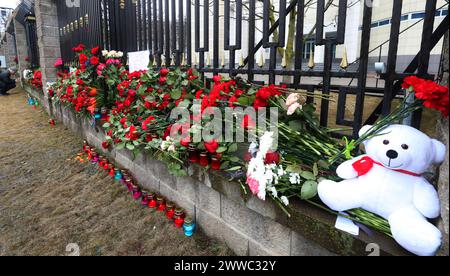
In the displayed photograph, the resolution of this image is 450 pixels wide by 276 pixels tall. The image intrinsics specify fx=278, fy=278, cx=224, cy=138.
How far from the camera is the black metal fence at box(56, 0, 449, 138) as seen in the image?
1.61 m

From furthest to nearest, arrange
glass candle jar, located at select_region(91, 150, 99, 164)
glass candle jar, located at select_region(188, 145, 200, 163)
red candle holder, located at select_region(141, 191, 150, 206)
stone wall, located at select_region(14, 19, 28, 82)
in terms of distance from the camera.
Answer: stone wall, located at select_region(14, 19, 28, 82), glass candle jar, located at select_region(91, 150, 99, 164), red candle holder, located at select_region(141, 191, 150, 206), glass candle jar, located at select_region(188, 145, 200, 163)

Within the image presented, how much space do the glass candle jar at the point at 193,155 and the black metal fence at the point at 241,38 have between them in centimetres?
83

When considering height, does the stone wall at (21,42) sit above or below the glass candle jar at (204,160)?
above

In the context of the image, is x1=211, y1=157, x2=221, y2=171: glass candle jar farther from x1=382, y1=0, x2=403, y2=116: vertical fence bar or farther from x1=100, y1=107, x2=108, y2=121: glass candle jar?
x1=100, y1=107, x2=108, y2=121: glass candle jar

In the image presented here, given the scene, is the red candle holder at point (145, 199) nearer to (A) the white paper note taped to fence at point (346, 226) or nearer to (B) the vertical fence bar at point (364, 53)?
(A) the white paper note taped to fence at point (346, 226)

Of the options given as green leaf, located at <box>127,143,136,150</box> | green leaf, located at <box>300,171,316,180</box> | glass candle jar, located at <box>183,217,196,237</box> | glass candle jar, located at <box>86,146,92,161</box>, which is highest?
green leaf, located at <box>300,171,316,180</box>

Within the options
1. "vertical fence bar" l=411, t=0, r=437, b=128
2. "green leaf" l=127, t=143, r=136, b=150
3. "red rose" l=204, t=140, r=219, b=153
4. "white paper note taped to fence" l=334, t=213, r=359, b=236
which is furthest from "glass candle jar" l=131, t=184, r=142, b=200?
"vertical fence bar" l=411, t=0, r=437, b=128

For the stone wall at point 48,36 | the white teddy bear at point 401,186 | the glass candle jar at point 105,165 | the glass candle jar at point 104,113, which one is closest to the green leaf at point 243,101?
the white teddy bear at point 401,186

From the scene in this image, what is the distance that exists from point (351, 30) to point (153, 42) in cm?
1441

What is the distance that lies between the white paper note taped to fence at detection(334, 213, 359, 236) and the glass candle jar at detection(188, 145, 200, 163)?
3.54 feet

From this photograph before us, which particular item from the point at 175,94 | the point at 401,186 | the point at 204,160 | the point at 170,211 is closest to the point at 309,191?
the point at 401,186

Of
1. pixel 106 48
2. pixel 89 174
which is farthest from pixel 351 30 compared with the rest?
pixel 89 174

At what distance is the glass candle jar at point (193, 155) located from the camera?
2.03 metres

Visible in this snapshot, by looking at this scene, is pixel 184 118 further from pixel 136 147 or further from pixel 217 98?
pixel 136 147
